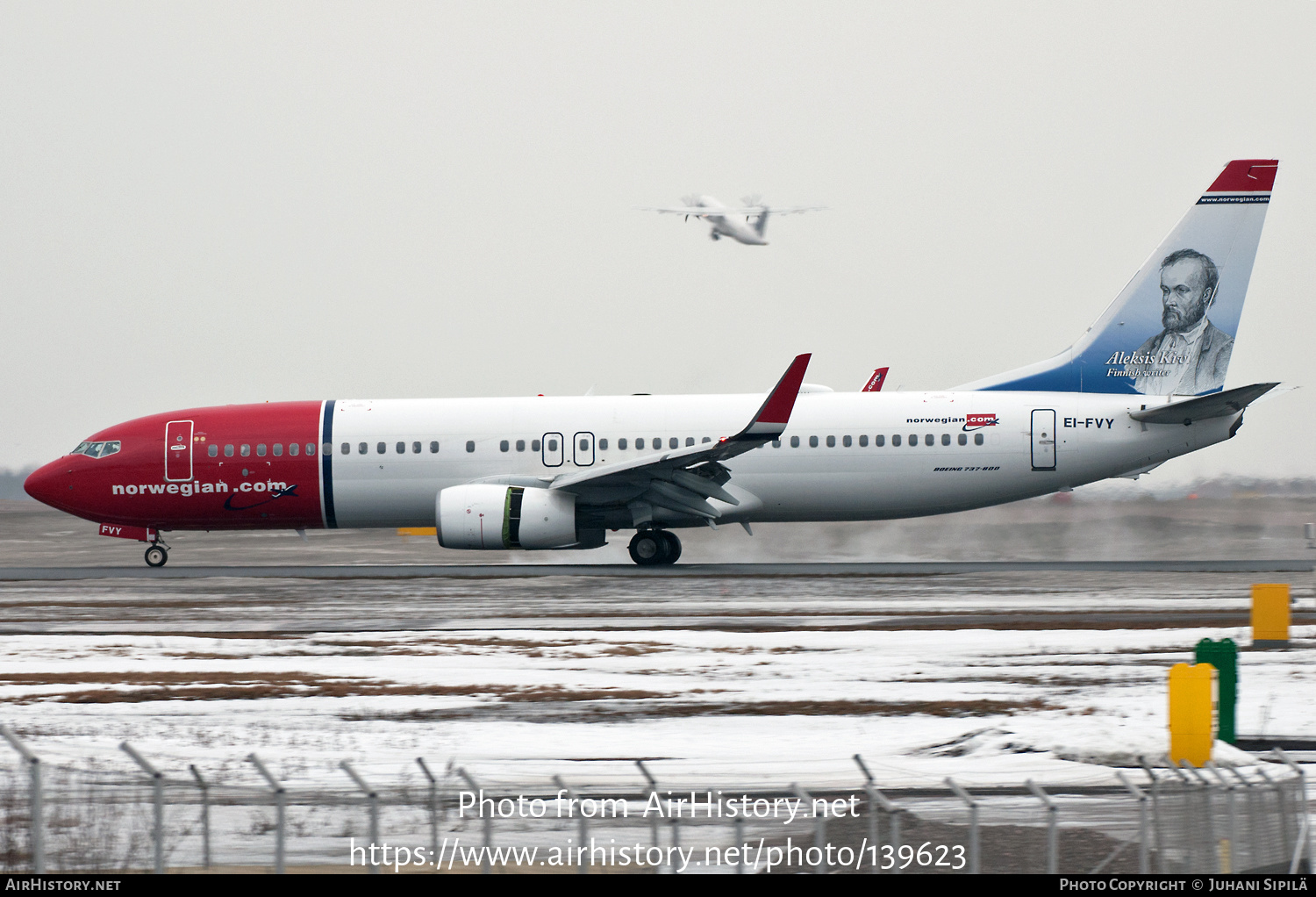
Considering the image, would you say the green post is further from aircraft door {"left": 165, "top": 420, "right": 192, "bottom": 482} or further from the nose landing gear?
the nose landing gear

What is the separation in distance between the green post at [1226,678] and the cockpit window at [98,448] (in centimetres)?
2305

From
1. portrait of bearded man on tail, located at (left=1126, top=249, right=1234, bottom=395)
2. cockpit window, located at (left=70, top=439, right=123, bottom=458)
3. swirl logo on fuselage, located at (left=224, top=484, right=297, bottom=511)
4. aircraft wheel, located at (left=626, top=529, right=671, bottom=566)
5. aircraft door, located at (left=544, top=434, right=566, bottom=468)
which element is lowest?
aircraft wheel, located at (left=626, top=529, right=671, bottom=566)

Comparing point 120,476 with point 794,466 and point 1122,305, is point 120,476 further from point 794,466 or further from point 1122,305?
point 1122,305

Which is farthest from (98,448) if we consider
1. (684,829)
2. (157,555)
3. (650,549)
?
(684,829)

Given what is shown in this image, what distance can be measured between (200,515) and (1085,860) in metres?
24.6

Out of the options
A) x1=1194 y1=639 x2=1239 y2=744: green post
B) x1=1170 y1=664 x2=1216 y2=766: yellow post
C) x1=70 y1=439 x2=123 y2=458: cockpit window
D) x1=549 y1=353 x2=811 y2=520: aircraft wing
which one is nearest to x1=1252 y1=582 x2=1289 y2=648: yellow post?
x1=1194 y1=639 x2=1239 y2=744: green post

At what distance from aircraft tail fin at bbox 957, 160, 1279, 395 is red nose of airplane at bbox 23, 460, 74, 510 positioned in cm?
1858

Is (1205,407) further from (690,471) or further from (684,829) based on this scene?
(684,829)

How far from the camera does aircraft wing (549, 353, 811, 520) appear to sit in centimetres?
2402

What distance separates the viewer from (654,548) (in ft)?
88.0

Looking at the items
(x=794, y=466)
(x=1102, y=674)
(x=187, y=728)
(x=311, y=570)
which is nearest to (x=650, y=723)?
(x=187, y=728)

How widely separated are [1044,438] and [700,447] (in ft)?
22.3

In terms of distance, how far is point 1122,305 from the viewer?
27484mm

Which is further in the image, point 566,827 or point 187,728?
point 187,728
